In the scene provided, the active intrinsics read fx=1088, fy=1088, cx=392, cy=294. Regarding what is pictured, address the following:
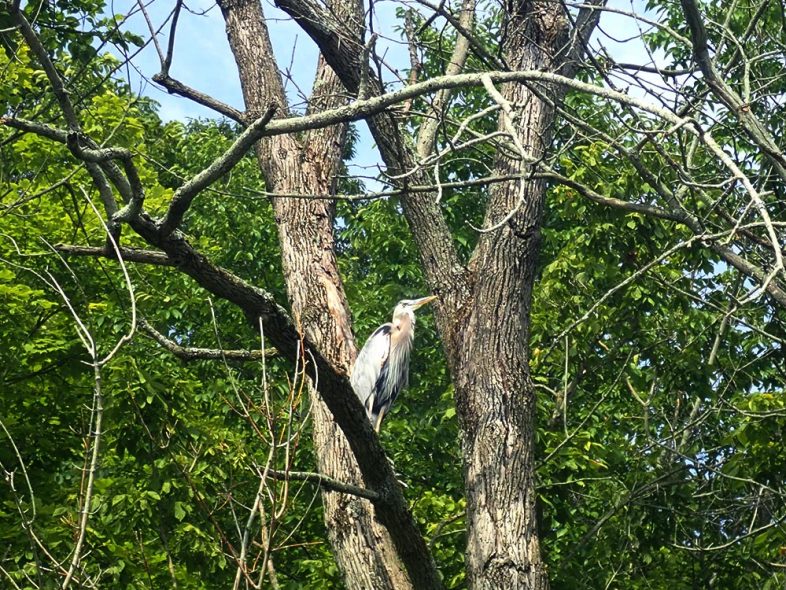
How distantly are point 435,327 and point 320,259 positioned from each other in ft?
6.23

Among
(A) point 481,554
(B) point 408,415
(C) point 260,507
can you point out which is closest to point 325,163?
(A) point 481,554

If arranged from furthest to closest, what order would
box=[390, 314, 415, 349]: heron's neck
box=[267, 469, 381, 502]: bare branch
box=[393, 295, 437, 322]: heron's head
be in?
box=[393, 295, 437, 322]: heron's head < box=[390, 314, 415, 349]: heron's neck < box=[267, 469, 381, 502]: bare branch

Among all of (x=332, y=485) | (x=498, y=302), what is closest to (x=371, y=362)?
(x=498, y=302)

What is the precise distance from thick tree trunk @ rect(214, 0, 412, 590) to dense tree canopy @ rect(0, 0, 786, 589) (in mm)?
19

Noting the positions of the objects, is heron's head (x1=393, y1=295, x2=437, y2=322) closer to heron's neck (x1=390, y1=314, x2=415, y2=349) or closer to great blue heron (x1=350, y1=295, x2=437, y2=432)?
heron's neck (x1=390, y1=314, x2=415, y2=349)

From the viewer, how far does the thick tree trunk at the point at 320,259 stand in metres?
5.37

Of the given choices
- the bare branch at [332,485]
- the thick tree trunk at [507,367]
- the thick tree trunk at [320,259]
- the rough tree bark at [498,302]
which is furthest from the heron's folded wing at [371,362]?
the bare branch at [332,485]

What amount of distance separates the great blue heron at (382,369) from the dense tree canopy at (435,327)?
45 cm

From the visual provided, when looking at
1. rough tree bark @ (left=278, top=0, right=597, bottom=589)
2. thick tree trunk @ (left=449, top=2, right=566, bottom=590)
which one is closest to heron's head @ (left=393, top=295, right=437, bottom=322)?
rough tree bark @ (left=278, top=0, right=597, bottom=589)

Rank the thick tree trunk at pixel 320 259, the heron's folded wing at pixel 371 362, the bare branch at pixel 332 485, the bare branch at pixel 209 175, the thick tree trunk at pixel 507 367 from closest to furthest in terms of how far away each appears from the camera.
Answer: the bare branch at pixel 209 175
the bare branch at pixel 332 485
the thick tree trunk at pixel 507 367
the thick tree trunk at pixel 320 259
the heron's folded wing at pixel 371 362

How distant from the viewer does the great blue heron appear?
7.96 metres

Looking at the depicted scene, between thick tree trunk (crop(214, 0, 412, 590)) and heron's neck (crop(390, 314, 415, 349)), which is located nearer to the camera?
thick tree trunk (crop(214, 0, 412, 590))

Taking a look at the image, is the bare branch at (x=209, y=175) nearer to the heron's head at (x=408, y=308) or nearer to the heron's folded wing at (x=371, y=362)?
the heron's folded wing at (x=371, y=362)

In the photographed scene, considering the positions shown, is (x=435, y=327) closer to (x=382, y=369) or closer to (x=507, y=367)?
(x=382, y=369)
